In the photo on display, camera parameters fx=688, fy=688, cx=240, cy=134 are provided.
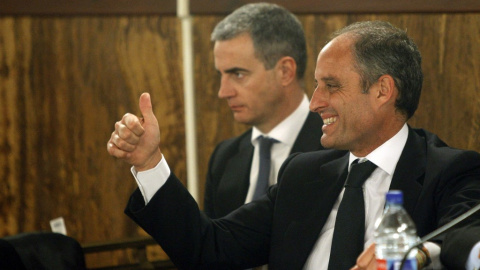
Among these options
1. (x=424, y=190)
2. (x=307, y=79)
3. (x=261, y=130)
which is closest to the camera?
(x=424, y=190)

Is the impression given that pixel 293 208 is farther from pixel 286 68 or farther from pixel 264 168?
pixel 286 68

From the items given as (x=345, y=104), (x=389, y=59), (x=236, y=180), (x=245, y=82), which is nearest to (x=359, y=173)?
(x=345, y=104)

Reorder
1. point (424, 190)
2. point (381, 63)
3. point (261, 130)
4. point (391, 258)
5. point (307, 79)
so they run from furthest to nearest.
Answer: point (307, 79), point (261, 130), point (381, 63), point (424, 190), point (391, 258)

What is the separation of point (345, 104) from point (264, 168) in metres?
0.83

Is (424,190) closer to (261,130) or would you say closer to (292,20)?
(261,130)

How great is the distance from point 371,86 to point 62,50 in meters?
1.73

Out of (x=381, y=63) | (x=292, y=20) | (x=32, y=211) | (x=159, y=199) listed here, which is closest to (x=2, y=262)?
(x=159, y=199)

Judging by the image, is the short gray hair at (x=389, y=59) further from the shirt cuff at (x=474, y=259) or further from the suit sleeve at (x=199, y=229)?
the shirt cuff at (x=474, y=259)

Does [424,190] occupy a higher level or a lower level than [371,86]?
lower

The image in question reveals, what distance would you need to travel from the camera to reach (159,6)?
334cm

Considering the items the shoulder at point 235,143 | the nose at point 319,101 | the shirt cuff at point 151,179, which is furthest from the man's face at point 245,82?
the shirt cuff at point 151,179

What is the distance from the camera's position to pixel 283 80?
10.0 ft

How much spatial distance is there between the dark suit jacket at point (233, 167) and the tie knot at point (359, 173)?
669mm

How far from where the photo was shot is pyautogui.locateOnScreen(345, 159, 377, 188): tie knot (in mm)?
2014
